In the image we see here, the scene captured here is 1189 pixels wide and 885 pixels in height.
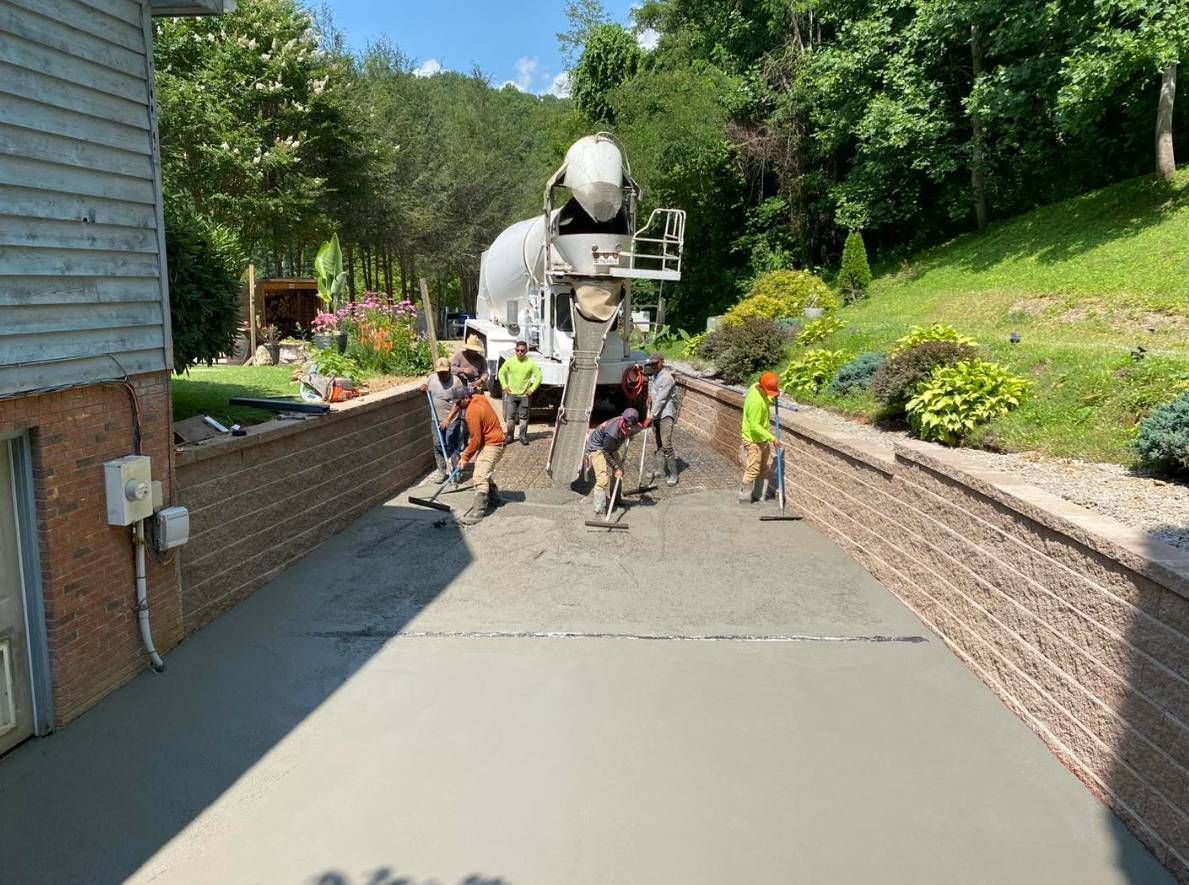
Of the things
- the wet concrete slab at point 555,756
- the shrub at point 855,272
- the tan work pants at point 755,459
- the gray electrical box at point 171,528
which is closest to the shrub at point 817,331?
the tan work pants at point 755,459

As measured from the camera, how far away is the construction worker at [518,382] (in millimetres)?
13117

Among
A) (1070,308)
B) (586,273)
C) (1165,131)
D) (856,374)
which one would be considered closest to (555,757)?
(856,374)

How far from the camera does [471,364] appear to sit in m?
15.8

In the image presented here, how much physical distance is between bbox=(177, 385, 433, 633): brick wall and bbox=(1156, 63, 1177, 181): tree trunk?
17.8m

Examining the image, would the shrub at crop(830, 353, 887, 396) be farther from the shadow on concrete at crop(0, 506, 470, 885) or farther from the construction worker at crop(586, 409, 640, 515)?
the shadow on concrete at crop(0, 506, 470, 885)

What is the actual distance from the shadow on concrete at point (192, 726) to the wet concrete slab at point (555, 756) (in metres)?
0.02

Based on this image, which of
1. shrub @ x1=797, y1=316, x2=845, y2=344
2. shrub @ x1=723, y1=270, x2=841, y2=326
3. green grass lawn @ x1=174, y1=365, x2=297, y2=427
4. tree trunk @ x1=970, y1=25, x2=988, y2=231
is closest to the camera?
green grass lawn @ x1=174, y1=365, x2=297, y2=427

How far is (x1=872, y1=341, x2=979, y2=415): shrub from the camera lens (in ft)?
31.3

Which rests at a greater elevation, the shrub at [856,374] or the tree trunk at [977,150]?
the tree trunk at [977,150]

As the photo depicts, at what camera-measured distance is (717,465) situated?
13.1 m

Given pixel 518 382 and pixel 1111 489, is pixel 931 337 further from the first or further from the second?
pixel 518 382

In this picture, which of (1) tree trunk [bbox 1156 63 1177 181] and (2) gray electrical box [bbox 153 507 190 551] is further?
(1) tree trunk [bbox 1156 63 1177 181]

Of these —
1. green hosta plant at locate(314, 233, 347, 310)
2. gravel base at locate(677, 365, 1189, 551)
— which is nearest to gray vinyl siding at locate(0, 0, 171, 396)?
gravel base at locate(677, 365, 1189, 551)

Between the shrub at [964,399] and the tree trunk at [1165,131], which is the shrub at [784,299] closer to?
the tree trunk at [1165,131]
